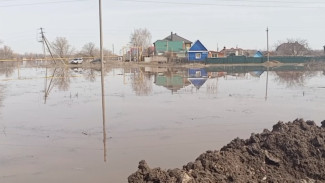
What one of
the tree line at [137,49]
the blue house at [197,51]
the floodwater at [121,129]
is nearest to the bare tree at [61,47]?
the tree line at [137,49]

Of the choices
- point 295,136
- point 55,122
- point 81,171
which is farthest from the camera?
point 55,122

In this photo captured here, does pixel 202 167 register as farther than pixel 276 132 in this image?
No

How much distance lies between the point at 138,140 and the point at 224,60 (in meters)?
54.7

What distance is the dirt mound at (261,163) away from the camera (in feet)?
17.1

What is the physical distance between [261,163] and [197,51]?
210 ft

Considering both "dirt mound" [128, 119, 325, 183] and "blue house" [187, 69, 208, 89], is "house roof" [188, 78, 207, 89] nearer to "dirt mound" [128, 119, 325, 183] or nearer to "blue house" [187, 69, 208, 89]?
"blue house" [187, 69, 208, 89]

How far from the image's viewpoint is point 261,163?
19.4ft

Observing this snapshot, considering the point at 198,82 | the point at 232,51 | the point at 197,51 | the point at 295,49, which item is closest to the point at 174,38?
the point at 197,51

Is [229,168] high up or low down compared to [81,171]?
up

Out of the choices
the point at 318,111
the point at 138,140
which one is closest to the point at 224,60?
the point at 318,111

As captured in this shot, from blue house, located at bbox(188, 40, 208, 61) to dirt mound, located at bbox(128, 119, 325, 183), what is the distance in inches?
2465

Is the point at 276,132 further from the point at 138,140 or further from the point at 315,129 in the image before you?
the point at 138,140

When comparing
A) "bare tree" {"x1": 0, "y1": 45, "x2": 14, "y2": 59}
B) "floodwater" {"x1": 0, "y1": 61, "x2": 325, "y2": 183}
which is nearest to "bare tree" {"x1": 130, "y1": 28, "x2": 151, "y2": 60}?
"bare tree" {"x1": 0, "y1": 45, "x2": 14, "y2": 59}

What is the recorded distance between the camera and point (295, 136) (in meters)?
6.55
